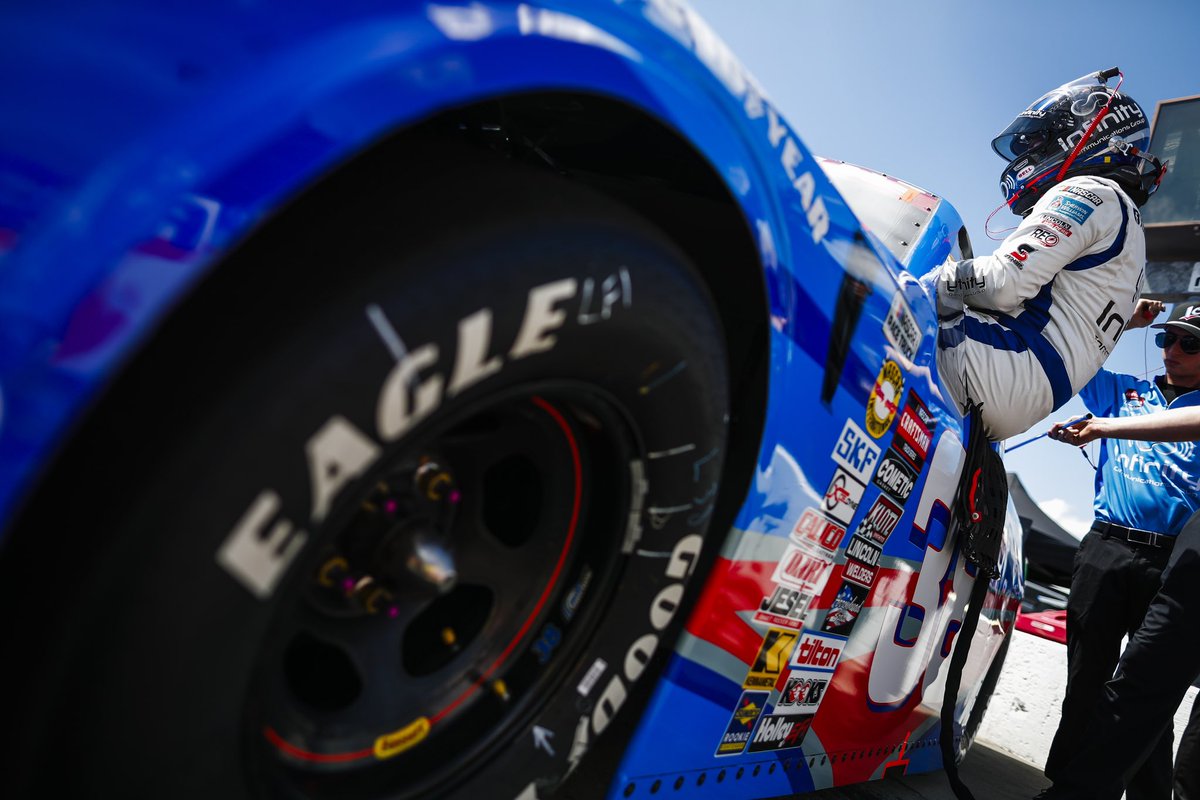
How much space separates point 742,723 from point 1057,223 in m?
1.72

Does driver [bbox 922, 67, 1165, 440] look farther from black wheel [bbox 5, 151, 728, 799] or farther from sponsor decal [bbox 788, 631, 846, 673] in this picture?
black wheel [bbox 5, 151, 728, 799]

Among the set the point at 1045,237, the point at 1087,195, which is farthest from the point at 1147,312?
the point at 1045,237

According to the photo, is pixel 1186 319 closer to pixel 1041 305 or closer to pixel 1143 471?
pixel 1143 471

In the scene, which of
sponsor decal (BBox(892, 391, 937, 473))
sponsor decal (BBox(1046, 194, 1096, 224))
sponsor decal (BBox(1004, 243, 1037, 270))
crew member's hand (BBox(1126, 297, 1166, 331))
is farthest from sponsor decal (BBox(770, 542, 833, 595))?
crew member's hand (BBox(1126, 297, 1166, 331))

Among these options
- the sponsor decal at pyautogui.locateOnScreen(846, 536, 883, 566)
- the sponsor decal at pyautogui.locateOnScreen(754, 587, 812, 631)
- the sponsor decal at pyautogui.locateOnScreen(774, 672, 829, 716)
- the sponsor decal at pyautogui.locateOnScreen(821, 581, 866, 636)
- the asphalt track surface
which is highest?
the sponsor decal at pyautogui.locateOnScreen(846, 536, 883, 566)

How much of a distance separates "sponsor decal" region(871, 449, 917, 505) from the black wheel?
564 mm

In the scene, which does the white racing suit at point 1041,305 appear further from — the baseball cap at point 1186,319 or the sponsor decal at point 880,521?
the baseball cap at point 1186,319

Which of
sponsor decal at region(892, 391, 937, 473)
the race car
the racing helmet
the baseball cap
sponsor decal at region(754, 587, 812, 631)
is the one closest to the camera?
the race car

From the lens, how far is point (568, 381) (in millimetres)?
878

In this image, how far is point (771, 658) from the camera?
1.35 metres

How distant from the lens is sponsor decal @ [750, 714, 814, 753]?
141 cm

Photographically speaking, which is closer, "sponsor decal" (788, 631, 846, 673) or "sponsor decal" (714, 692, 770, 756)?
"sponsor decal" (714, 692, 770, 756)

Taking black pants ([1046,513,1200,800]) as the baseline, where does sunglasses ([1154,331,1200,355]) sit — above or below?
above

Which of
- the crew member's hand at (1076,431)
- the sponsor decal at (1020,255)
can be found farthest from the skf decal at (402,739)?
the crew member's hand at (1076,431)
